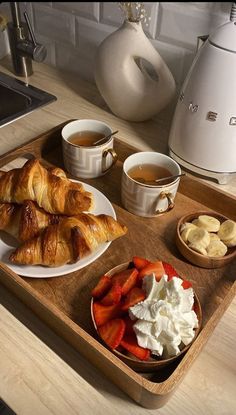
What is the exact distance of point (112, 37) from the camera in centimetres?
78

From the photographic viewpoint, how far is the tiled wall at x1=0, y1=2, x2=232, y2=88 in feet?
2.60

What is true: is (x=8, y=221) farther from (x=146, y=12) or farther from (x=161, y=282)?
(x=146, y=12)

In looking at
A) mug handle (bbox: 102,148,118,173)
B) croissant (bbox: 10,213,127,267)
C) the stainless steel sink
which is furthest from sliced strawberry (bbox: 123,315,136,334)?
the stainless steel sink

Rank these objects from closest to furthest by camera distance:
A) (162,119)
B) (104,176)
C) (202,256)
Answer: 1. (202,256)
2. (104,176)
3. (162,119)

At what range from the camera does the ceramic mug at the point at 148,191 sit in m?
0.62

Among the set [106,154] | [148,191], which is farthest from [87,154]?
[148,191]

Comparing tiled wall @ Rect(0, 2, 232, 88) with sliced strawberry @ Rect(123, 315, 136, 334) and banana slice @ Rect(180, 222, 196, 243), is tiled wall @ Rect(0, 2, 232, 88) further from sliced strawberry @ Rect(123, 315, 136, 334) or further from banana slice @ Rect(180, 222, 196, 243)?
sliced strawberry @ Rect(123, 315, 136, 334)

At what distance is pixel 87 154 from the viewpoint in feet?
2.25

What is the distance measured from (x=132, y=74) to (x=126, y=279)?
0.47 metres

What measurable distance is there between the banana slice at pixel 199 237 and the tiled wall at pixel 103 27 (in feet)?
1.44

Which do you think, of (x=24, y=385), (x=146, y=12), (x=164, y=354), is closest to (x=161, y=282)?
(x=164, y=354)

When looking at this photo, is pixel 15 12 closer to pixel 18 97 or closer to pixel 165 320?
pixel 18 97

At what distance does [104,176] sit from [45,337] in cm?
35

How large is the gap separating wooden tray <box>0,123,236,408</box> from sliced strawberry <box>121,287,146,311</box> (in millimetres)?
56
